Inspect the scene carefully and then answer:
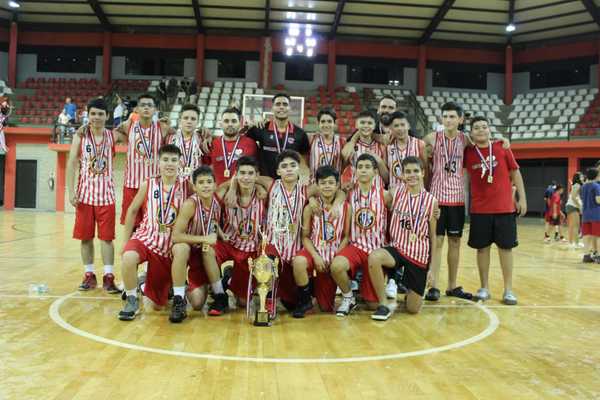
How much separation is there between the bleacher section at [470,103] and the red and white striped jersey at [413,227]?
17864 millimetres

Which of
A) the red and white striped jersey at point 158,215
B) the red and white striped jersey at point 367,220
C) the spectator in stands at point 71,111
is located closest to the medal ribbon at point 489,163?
the red and white striped jersey at point 367,220

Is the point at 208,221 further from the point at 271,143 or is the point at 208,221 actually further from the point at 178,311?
the point at 271,143

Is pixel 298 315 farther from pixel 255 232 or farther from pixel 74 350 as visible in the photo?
pixel 74 350

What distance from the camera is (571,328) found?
4016 mm

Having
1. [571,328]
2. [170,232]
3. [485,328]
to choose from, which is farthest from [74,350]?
[571,328]

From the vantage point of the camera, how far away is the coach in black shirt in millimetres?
5195

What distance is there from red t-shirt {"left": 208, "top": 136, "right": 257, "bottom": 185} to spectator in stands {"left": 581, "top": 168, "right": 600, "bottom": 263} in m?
6.89

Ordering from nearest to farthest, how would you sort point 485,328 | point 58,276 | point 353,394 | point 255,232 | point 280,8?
point 353,394, point 485,328, point 255,232, point 58,276, point 280,8

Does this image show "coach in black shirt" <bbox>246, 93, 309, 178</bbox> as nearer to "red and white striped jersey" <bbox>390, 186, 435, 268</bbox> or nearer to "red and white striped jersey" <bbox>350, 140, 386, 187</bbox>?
"red and white striped jersey" <bbox>350, 140, 386, 187</bbox>

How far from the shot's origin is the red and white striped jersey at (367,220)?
181 inches

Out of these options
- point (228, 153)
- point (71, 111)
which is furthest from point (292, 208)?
point (71, 111)

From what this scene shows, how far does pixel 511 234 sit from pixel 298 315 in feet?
7.80

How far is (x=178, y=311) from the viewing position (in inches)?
158

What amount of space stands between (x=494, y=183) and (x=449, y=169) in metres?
0.47
